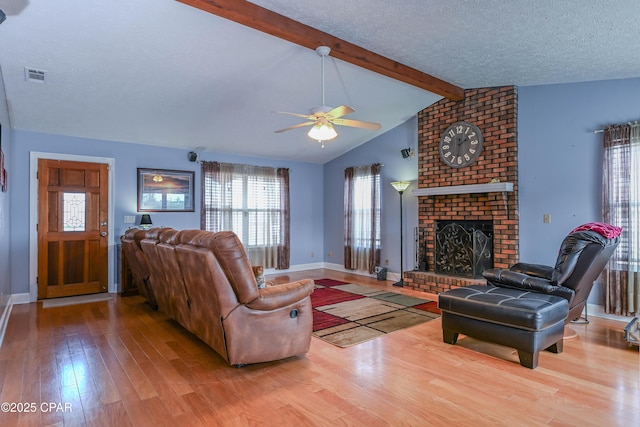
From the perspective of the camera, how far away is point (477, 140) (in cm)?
548

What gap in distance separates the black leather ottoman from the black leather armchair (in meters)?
0.18

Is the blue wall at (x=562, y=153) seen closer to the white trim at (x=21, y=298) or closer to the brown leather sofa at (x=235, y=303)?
the brown leather sofa at (x=235, y=303)

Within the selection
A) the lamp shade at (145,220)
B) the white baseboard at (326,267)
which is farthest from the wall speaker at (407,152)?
the lamp shade at (145,220)

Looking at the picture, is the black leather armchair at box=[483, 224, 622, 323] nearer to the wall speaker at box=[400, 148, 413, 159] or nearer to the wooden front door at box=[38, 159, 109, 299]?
the wall speaker at box=[400, 148, 413, 159]

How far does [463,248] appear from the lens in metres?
5.70

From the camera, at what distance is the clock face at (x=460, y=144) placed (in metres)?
5.50

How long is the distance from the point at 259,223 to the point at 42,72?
4293 mm

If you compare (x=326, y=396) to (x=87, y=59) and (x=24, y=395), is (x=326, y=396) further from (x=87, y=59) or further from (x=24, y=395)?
(x=87, y=59)

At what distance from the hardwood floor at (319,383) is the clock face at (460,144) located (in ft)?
9.24

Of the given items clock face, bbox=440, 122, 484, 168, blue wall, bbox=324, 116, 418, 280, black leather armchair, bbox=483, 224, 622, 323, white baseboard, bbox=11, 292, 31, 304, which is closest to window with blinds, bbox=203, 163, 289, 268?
blue wall, bbox=324, 116, 418, 280

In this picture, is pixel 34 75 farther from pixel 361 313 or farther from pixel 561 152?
pixel 561 152

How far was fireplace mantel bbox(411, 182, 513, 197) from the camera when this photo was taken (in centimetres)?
498

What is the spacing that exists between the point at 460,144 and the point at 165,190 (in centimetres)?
494

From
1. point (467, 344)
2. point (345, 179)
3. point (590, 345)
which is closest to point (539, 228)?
point (590, 345)
